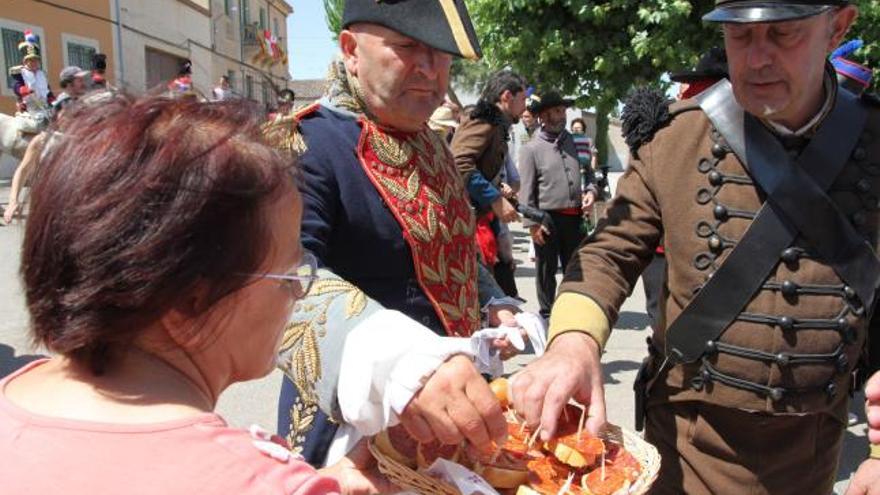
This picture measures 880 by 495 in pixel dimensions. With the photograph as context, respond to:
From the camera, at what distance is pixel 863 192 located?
1702mm

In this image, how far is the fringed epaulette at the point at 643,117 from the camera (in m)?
1.87

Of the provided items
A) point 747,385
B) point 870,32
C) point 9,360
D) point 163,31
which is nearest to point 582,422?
point 747,385

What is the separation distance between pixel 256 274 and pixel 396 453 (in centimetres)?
52

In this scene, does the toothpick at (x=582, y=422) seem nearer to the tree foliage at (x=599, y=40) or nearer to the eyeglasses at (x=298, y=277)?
the eyeglasses at (x=298, y=277)

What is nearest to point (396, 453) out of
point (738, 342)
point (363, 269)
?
point (363, 269)

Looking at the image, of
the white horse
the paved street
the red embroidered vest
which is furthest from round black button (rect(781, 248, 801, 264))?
the white horse

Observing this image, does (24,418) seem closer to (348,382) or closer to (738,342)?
(348,382)

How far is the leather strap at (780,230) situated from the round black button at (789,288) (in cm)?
5

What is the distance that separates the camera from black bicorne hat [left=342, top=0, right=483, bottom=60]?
1.54 m

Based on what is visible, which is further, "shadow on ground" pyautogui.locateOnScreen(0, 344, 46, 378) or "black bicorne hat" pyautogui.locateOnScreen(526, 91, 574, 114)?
"black bicorne hat" pyautogui.locateOnScreen(526, 91, 574, 114)

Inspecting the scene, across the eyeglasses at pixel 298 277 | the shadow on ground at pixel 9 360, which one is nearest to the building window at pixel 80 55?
the shadow on ground at pixel 9 360

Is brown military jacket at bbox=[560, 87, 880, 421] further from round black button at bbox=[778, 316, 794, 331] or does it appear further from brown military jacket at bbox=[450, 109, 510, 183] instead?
brown military jacket at bbox=[450, 109, 510, 183]

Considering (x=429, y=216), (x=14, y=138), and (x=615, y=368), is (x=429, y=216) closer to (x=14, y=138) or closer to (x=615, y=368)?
(x=615, y=368)

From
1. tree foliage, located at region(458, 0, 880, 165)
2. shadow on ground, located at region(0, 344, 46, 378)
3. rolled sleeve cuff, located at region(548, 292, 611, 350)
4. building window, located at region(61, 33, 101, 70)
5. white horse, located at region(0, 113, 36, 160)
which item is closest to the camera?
rolled sleeve cuff, located at region(548, 292, 611, 350)
